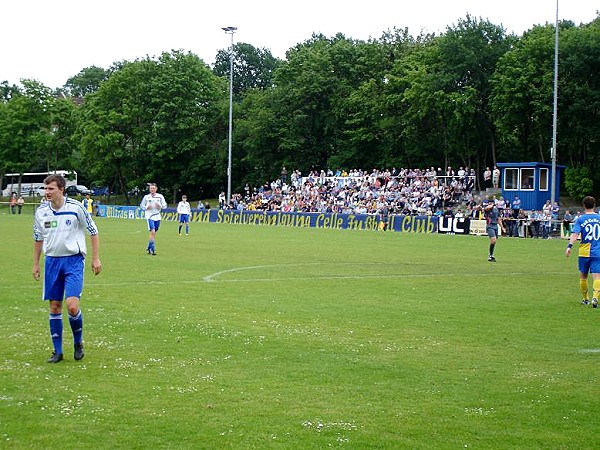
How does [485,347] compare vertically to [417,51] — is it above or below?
below

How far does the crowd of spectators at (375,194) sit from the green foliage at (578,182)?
20.7 ft

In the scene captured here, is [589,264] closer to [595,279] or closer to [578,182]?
[595,279]

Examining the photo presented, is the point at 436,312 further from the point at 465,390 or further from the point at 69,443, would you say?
the point at 69,443

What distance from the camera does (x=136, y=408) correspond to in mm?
7402

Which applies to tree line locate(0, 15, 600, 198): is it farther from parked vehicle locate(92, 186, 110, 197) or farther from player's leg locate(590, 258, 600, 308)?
player's leg locate(590, 258, 600, 308)

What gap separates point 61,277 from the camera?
9508 millimetres

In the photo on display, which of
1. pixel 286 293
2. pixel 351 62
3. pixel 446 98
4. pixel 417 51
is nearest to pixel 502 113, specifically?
pixel 446 98

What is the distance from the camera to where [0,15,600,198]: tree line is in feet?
181

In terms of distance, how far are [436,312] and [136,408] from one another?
755 centimetres

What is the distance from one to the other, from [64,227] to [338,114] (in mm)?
64623

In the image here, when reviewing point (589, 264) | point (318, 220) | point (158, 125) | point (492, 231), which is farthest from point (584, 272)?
point (158, 125)

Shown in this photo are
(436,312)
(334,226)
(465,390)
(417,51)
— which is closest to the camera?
(465,390)

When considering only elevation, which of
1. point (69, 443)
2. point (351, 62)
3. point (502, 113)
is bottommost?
point (69, 443)

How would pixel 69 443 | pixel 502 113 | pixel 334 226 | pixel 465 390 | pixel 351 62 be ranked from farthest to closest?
pixel 351 62 < pixel 502 113 < pixel 334 226 < pixel 465 390 < pixel 69 443
